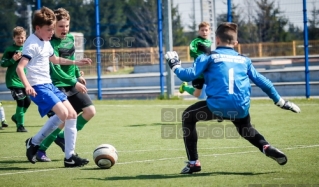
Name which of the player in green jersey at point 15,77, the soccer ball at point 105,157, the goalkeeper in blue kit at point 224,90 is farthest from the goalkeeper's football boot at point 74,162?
the player in green jersey at point 15,77

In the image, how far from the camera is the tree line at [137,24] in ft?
70.2

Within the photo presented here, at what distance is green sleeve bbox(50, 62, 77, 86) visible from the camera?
877 centimetres

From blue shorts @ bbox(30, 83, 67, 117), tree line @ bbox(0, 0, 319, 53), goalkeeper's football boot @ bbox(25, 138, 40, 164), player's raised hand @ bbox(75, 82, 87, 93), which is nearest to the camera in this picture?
blue shorts @ bbox(30, 83, 67, 117)

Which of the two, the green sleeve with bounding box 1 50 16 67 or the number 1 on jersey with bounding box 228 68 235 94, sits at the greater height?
the green sleeve with bounding box 1 50 16 67

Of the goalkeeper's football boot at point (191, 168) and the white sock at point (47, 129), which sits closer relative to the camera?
the goalkeeper's football boot at point (191, 168)

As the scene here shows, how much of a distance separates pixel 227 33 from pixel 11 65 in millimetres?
7244

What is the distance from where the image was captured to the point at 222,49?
7.30 m

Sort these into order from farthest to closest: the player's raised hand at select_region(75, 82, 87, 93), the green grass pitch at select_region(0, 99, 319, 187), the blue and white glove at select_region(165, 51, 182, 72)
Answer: the player's raised hand at select_region(75, 82, 87, 93), the blue and white glove at select_region(165, 51, 182, 72), the green grass pitch at select_region(0, 99, 319, 187)

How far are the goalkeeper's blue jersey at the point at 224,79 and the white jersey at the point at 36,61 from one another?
1.81 m

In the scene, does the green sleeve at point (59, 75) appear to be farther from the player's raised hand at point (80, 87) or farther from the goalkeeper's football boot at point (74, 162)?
the goalkeeper's football boot at point (74, 162)

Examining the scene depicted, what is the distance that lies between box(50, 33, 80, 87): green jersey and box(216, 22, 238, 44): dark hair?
95.3 inches

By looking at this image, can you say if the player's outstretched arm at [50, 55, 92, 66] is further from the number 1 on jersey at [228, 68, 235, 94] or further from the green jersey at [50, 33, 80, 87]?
the number 1 on jersey at [228, 68, 235, 94]

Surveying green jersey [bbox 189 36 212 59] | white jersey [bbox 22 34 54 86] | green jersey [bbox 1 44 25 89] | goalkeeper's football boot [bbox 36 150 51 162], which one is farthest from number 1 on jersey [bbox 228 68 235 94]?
green jersey [bbox 1 44 25 89]

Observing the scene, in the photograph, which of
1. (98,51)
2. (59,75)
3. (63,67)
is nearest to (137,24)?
(98,51)
